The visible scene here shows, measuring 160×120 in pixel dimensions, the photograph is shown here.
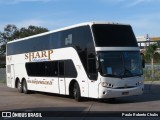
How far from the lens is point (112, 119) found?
13742 mm

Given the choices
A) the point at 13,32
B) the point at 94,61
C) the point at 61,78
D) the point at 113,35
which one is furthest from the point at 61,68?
the point at 13,32

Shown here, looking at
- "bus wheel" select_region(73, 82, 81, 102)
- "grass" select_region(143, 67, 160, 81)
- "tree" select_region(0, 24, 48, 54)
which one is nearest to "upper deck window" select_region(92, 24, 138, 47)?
"bus wheel" select_region(73, 82, 81, 102)

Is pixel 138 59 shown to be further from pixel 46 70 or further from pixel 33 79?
pixel 33 79

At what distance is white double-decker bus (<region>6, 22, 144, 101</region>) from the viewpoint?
19.4 m

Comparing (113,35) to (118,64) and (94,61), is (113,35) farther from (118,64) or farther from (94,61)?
(94,61)

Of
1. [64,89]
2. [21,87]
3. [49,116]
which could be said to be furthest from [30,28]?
[49,116]

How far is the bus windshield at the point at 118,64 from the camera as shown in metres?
19.4

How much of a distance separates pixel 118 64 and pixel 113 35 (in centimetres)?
150

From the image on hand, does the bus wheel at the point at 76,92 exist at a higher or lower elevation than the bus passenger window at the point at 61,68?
lower

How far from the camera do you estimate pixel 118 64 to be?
19.6 m

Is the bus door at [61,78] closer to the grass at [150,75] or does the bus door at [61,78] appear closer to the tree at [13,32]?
the grass at [150,75]

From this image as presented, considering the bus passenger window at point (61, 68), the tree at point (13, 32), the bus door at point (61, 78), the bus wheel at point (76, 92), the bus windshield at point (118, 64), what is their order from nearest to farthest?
the bus windshield at point (118, 64)
the bus wheel at point (76, 92)
the bus door at point (61, 78)
the bus passenger window at point (61, 68)
the tree at point (13, 32)

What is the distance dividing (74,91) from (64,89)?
43.1 inches

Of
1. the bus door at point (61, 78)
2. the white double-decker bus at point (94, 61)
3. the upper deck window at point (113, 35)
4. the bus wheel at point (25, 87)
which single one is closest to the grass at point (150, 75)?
the bus wheel at point (25, 87)
